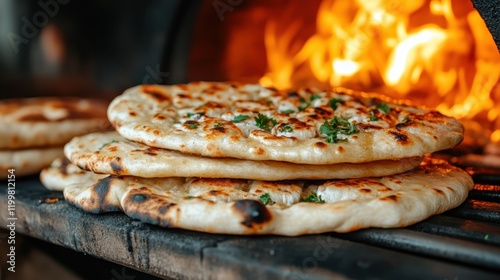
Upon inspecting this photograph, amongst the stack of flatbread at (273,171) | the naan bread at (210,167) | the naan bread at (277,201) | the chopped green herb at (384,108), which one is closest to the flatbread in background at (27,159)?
the stack of flatbread at (273,171)

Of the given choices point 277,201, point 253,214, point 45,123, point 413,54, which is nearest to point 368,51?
point 413,54

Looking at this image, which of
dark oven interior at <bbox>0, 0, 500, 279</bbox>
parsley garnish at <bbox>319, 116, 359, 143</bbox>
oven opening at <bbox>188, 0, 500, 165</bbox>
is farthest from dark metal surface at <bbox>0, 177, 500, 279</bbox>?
oven opening at <bbox>188, 0, 500, 165</bbox>

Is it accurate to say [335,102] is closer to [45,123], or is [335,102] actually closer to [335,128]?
[335,128]

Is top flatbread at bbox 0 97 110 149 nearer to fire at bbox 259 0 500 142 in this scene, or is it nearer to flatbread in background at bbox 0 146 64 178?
flatbread in background at bbox 0 146 64 178

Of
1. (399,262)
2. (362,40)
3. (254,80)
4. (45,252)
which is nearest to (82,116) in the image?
(45,252)

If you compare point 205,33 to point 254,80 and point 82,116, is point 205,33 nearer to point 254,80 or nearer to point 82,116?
point 254,80

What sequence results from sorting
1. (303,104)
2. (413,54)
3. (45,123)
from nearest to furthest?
1. (303,104)
2. (45,123)
3. (413,54)

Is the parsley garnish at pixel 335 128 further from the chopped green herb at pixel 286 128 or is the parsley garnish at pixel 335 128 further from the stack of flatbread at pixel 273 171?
the chopped green herb at pixel 286 128
